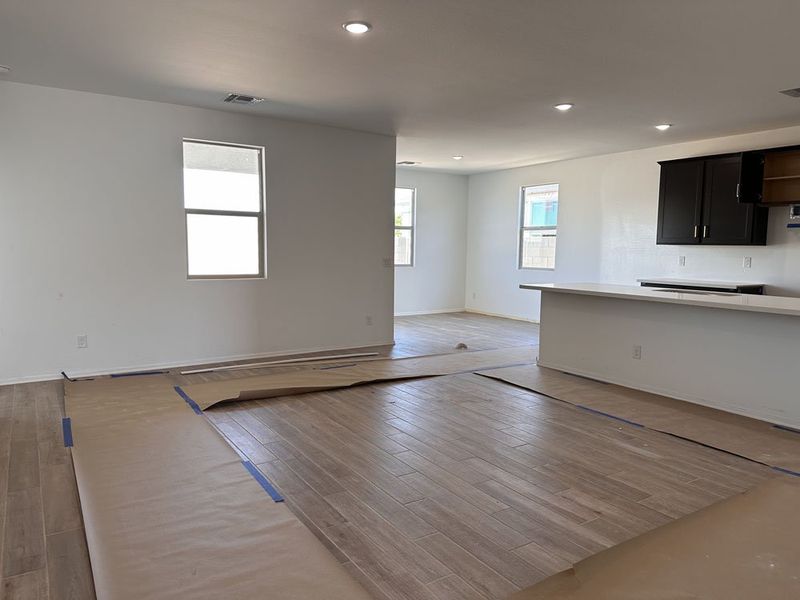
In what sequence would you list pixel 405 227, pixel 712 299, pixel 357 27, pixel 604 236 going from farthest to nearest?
pixel 405 227, pixel 604 236, pixel 712 299, pixel 357 27

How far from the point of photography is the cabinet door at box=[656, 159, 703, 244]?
20.7 ft

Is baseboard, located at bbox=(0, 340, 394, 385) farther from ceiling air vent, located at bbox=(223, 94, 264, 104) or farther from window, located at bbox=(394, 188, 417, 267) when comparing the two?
window, located at bbox=(394, 188, 417, 267)

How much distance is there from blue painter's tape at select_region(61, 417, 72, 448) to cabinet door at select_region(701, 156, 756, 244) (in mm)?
6500

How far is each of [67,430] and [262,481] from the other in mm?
1633

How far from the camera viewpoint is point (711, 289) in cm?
588

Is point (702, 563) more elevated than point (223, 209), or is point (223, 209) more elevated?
point (223, 209)

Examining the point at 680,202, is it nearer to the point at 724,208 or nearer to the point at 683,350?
the point at 724,208

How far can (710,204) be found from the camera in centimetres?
619

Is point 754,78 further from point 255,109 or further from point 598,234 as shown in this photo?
point 255,109

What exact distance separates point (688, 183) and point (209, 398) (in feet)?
19.0

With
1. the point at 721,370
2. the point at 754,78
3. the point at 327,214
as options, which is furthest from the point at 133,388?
the point at 754,78

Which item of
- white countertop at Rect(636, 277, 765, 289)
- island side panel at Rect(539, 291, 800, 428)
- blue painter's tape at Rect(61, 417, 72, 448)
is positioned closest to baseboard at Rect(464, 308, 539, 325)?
white countertop at Rect(636, 277, 765, 289)

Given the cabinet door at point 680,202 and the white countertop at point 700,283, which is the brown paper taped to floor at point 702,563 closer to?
the white countertop at point 700,283

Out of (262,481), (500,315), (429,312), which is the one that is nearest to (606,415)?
(262,481)
